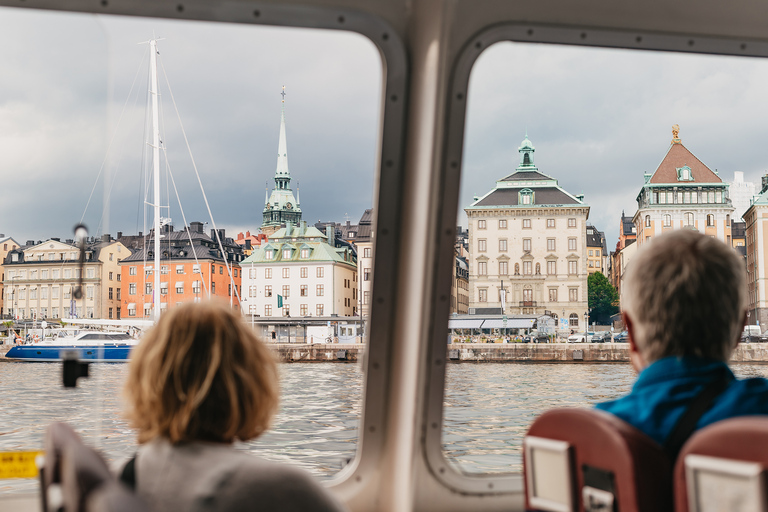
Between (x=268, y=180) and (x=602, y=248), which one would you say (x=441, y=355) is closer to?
(x=268, y=180)

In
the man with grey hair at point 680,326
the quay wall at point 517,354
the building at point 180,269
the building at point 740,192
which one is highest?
the building at point 740,192

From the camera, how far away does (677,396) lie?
100 cm

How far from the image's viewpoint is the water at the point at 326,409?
210 centimetres

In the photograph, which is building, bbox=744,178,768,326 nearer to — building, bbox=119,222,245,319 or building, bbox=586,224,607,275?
building, bbox=586,224,607,275

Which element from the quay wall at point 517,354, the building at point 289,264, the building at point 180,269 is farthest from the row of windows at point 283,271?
the quay wall at point 517,354

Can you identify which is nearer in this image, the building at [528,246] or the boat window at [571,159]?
the boat window at [571,159]

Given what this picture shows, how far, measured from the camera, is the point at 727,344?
107 centimetres

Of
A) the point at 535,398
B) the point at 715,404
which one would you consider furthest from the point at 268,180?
the point at 535,398

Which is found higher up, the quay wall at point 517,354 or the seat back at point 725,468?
the seat back at point 725,468

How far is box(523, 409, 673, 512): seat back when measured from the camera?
0.93 metres

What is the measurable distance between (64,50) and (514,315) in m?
2.48

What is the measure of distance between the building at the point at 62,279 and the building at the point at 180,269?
104mm

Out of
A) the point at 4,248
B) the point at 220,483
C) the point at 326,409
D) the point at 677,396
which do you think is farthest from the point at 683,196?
the point at 326,409

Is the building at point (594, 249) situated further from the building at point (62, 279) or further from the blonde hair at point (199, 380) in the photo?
the blonde hair at point (199, 380)
